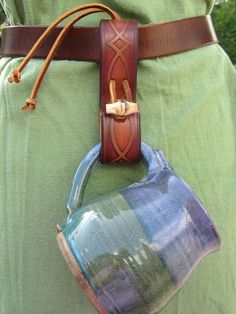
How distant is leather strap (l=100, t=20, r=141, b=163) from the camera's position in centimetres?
87

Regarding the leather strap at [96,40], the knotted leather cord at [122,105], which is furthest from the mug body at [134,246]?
the leather strap at [96,40]

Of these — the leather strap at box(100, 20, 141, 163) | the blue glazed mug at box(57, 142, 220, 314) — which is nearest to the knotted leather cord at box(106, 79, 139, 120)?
the leather strap at box(100, 20, 141, 163)

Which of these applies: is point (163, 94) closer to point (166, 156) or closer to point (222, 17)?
point (166, 156)

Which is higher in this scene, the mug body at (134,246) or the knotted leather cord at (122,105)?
the knotted leather cord at (122,105)

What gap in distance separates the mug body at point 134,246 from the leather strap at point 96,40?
0.24 metres

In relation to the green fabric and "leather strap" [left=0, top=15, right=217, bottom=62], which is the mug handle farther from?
"leather strap" [left=0, top=15, right=217, bottom=62]

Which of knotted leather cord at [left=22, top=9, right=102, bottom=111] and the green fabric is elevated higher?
knotted leather cord at [left=22, top=9, right=102, bottom=111]

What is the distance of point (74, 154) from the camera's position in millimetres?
909

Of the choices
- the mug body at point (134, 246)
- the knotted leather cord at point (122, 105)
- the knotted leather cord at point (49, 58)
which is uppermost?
the knotted leather cord at point (49, 58)

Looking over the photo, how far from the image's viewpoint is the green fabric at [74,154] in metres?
0.91

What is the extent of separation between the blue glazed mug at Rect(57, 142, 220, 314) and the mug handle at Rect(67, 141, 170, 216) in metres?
0.03

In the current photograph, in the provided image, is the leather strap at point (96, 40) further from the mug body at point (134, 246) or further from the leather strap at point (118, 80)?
the mug body at point (134, 246)

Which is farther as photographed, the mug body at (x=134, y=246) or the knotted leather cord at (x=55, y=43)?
the knotted leather cord at (x=55, y=43)

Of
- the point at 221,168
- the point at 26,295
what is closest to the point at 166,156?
the point at 221,168
